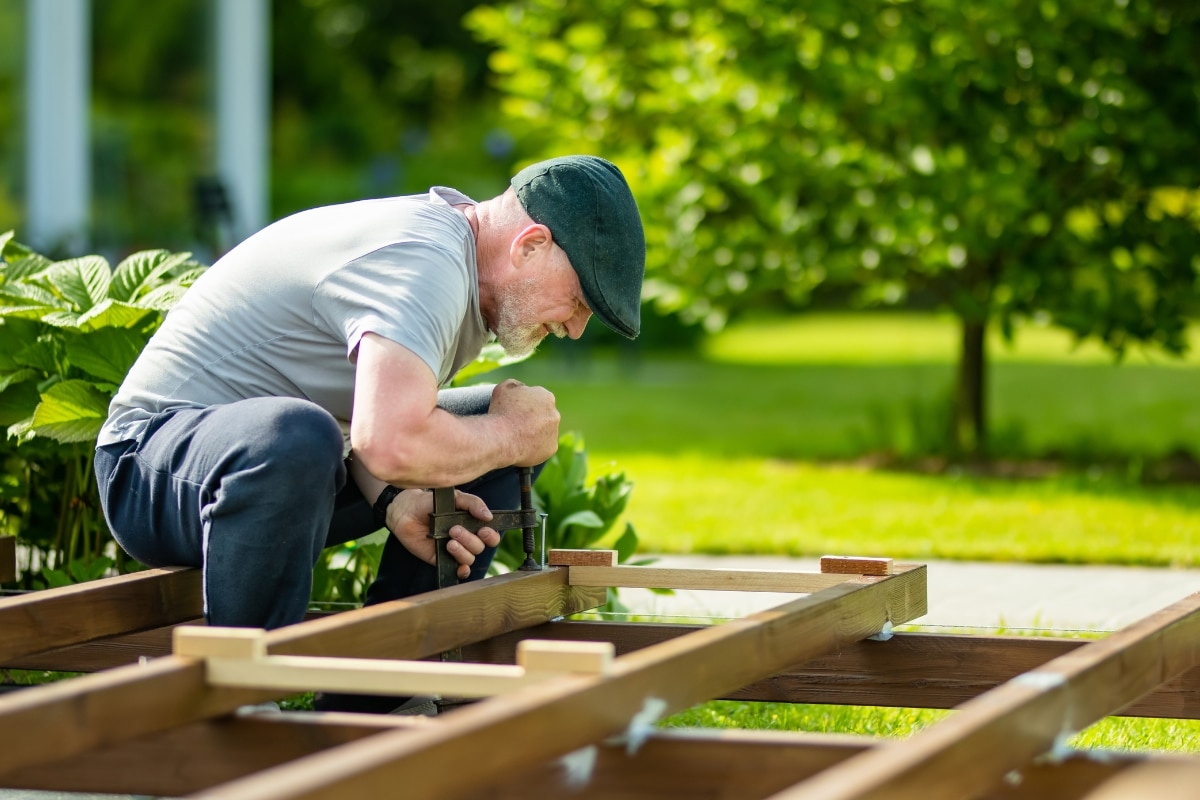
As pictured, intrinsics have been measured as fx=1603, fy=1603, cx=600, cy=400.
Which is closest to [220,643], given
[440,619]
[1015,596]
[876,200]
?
[440,619]

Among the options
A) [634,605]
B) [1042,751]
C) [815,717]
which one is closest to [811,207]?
[634,605]

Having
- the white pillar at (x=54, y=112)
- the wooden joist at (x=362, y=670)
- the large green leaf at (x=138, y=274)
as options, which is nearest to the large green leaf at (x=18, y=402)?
the large green leaf at (x=138, y=274)

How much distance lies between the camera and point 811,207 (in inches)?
318

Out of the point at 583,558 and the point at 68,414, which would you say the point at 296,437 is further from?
the point at 68,414

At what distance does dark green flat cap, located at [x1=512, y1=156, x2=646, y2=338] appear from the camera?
9.61ft

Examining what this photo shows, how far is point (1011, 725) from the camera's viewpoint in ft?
6.31

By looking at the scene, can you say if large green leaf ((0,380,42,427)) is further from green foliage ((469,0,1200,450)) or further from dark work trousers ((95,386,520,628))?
green foliage ((469,0,1200,450))

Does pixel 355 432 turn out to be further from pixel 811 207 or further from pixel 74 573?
pixel 811 207

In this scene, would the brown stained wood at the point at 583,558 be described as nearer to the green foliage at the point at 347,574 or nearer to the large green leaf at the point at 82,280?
the green foliage at the point at 347,574

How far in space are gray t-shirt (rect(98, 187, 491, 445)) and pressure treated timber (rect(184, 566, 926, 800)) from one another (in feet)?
2.46

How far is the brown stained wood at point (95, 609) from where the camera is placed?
103 inches

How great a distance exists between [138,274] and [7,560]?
2.39 feet

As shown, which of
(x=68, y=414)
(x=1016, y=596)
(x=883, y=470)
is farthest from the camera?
(x=883, y=470)

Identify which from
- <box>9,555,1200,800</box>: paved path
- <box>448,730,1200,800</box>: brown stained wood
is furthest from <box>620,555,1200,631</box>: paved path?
<box>448,730,1200,800</box>: brown stained wood
